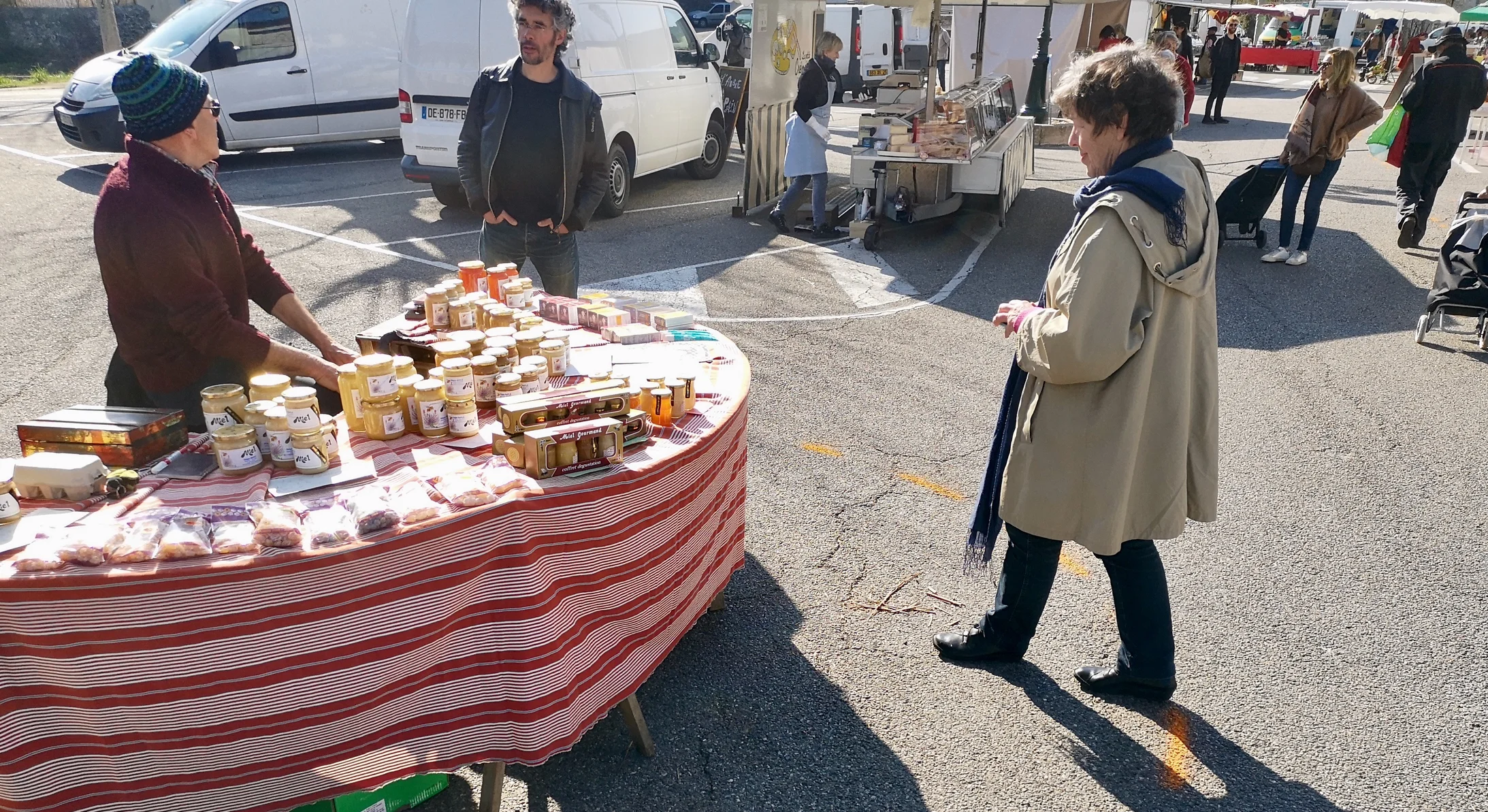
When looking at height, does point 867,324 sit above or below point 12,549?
below

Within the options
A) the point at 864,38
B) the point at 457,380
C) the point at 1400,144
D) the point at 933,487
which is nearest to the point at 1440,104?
the point at 1400,144

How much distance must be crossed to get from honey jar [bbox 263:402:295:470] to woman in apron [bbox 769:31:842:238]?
25.0 feet

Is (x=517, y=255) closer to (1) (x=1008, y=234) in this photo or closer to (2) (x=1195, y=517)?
(2) (x=1195, y=517)

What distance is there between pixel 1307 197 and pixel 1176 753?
7.18m

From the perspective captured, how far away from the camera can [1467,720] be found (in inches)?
128

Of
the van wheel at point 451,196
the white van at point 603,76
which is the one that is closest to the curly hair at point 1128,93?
the white van at point 603,76

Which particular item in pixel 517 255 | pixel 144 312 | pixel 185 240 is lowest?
pixel 517 255

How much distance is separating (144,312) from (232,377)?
1.07ft

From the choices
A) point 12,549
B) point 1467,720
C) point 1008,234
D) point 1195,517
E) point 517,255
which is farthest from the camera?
point 1008,234

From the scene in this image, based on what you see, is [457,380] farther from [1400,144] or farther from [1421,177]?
[1421,177]

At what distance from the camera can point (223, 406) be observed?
264 cm

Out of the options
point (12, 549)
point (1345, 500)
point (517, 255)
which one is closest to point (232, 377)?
point (12, 549)

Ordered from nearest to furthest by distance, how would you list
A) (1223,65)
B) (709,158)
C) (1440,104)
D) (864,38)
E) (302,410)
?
(302,410), (1440,104), (709,158), (1223,65), (864,38)

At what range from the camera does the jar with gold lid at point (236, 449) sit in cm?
254
